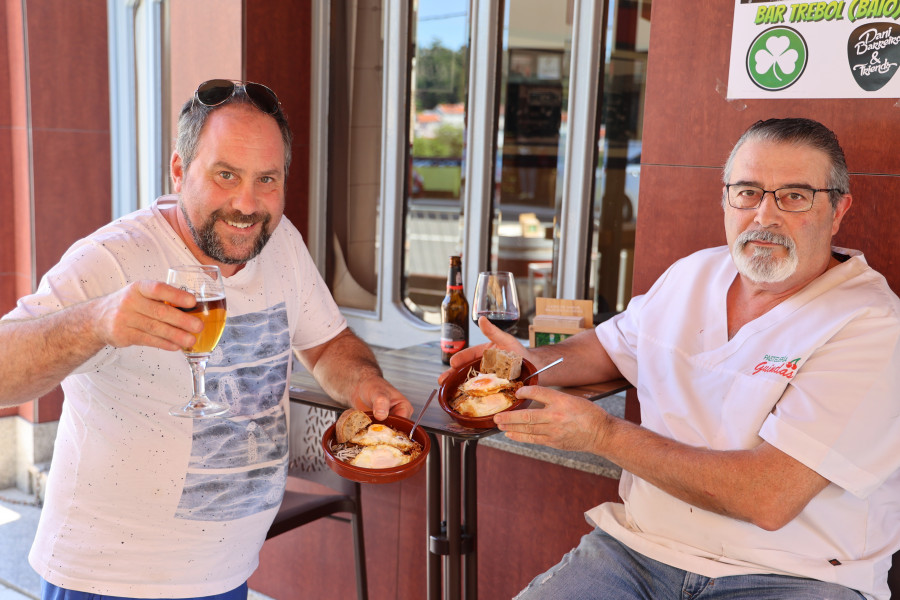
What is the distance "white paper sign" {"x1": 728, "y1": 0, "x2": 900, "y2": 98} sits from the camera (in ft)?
7.07

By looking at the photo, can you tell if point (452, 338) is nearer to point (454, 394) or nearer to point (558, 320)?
point (558, 320)

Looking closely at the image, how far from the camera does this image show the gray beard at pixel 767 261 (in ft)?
6.49

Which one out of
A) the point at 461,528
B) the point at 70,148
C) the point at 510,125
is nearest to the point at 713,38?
the point at 510,125

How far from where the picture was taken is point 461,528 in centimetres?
241

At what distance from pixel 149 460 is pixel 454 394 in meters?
0.71

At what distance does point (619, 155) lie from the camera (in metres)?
3.18

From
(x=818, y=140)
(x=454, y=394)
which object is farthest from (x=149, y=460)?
(x=818, y=140)

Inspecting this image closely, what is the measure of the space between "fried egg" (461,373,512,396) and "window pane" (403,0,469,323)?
1.69 metres

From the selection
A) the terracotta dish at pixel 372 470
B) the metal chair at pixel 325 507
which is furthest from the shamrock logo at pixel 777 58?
the metal chair at pixel 325 507

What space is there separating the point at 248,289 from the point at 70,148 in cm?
320

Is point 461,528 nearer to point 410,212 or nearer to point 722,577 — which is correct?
point 722,577

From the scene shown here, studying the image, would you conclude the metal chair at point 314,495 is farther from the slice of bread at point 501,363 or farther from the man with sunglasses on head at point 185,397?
the slice of bread at point 501,363

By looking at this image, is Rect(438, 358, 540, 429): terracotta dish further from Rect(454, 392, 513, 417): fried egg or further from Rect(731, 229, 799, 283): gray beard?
Rect(731, 229, 799, 283): gray beard

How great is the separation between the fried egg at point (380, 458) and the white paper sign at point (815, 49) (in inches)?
56.4
